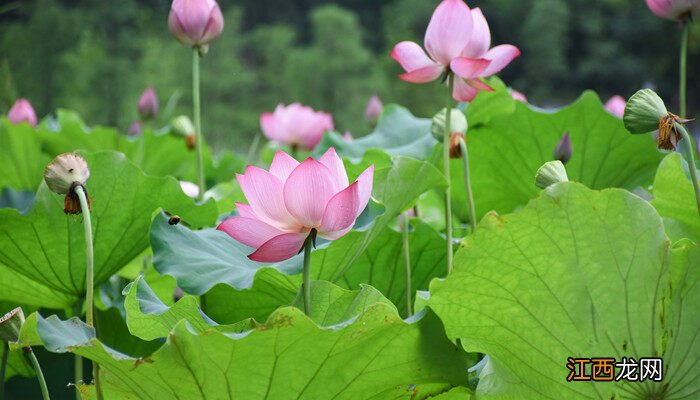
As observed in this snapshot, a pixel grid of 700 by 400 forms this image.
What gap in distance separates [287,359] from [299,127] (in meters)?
0.90

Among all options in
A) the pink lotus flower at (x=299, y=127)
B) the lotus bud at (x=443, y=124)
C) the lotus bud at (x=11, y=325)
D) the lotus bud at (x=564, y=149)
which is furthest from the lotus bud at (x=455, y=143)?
the pink lotus flower at (x=299, y=127)

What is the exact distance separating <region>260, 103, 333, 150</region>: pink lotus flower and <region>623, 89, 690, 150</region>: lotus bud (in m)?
0.80

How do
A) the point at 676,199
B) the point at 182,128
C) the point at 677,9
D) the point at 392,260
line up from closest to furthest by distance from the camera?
the point at 676,199 → the point at 392,260 → the point at 677,9 → the point at 182,128

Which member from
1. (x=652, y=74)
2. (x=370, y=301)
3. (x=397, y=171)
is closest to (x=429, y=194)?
(x=397, y=171)

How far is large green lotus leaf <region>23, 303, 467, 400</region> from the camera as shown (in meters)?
0.40

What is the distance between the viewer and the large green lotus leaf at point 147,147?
1.28 metres

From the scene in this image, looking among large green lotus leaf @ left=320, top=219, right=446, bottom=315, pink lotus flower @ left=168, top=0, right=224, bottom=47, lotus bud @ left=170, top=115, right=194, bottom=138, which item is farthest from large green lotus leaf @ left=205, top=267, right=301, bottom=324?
lotus bud @ left=170, top=115, right=194, bottom=138

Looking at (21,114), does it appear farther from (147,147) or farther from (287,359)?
(287,359)

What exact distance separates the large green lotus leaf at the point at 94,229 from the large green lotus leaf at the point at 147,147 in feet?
1.90

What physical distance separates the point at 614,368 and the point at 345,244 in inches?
8.2

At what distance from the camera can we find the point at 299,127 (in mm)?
1297

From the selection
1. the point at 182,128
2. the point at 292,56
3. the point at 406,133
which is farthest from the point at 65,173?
the point at 292,56

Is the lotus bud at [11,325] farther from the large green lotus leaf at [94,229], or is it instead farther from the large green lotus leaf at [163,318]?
the large green lotus leaf at [94,229]

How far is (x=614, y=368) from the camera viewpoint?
43 centimetres
